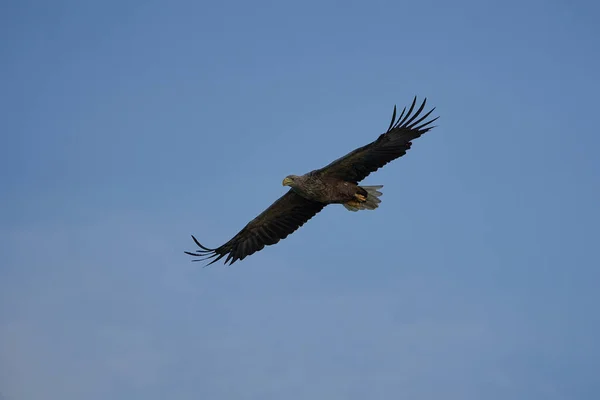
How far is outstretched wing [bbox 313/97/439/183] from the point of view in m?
18.9

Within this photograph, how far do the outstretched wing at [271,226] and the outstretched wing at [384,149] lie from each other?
1509 millimetres

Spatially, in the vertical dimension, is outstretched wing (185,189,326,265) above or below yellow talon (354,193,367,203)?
above

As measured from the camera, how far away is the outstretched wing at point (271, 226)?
67.9 ft

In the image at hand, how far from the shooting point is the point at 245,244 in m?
21.4

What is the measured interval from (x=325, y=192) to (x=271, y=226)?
2149 millimetres

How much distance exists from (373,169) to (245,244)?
12.4 ft

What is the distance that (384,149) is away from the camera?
19.1 meters

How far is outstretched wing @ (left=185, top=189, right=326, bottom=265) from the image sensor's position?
20703mm

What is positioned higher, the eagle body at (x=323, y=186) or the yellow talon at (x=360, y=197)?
the eagle body at (x=323, y=186)

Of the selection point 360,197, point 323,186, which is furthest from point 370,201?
point 323,186

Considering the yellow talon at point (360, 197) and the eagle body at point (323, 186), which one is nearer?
the eagle body at point (323, 186)

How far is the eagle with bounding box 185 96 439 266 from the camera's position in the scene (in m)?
19.0

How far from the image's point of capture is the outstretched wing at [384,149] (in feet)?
62.0

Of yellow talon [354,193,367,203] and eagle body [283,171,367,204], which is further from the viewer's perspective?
yellow talon [354,193,367,203]
